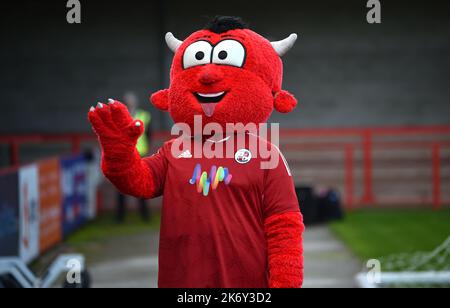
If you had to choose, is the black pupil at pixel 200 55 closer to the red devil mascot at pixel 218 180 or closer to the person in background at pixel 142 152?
the red devil mascot at pixel 218 180

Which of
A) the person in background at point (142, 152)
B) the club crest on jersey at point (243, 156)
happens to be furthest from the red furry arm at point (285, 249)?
the person in background at point (142, 152)

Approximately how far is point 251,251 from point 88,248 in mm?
7151

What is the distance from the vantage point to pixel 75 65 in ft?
53.5

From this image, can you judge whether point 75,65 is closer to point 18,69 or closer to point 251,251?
point 18,69

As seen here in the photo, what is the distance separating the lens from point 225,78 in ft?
11.1

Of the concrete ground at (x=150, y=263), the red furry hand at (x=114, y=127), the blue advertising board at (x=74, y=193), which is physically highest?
the red furry hand at (x=114, y=127)

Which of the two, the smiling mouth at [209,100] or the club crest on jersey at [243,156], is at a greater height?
the smiling mouth at [209,100]

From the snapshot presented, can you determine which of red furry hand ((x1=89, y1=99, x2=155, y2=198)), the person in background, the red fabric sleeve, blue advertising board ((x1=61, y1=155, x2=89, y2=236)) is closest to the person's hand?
red furry hand ((x1=89, y1=99, x2=155, y2=198))

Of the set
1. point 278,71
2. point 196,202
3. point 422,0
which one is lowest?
point 196,202

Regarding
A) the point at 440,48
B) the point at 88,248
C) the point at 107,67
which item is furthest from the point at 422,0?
the point at 88,248

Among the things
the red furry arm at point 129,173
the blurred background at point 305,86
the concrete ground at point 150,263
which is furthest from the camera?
the blurred background at point 305,86

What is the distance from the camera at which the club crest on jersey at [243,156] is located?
336cm

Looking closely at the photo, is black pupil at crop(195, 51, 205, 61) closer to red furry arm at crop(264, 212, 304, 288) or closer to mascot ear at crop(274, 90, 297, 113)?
mascot ear at crop(274, 90, 297, 113)

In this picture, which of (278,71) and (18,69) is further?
(18,69)
